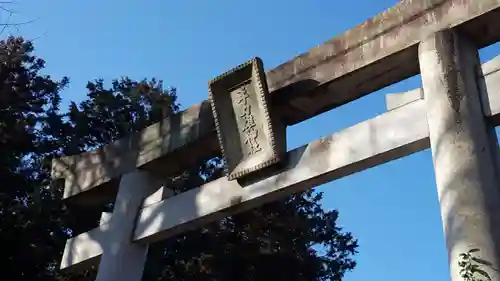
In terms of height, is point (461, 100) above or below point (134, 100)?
below

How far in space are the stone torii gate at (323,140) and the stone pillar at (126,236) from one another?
1 centimetres

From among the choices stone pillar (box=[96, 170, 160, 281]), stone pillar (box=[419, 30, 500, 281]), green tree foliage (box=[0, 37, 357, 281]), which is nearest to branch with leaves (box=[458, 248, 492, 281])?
stone pillar (box=[419, 30, 500, 281])

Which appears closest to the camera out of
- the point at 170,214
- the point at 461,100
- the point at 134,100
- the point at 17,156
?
the point at 461,100

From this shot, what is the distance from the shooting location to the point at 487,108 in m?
3.42

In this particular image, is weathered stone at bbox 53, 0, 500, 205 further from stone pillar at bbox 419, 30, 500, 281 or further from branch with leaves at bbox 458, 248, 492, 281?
branch with leaves at bbox 458, 248, 492, 281

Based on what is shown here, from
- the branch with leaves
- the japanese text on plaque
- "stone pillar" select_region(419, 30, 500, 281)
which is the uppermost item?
the japanese text on plaque

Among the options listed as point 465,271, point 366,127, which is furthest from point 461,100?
point 465,271

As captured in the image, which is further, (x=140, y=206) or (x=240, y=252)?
(x=240, y=252)

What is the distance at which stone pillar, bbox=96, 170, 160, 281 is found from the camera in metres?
4.96

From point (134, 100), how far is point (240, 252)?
15.3 ft

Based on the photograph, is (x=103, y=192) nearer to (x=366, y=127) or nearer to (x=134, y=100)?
(x=366, y=127)

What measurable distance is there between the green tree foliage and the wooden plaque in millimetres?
4715

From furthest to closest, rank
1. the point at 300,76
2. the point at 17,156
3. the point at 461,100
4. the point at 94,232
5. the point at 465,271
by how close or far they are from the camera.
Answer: the point at 17,156
the point at 94,232
the point at 300,76
the point at 461,100
the point at 465,271

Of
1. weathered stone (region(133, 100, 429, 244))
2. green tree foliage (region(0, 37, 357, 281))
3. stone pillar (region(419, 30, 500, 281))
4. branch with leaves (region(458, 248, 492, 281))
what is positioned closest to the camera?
branch with leaves (region(458, 248, 492, 281))
